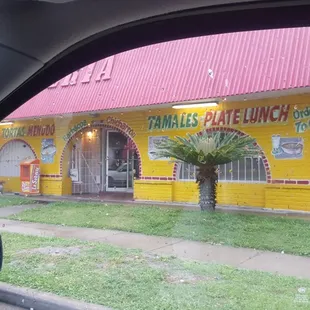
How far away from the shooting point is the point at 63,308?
4.59 m

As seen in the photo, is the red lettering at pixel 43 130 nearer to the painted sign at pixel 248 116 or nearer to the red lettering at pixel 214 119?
the painted sign at pixel 248 116

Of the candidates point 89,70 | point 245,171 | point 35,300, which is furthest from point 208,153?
point 35,300

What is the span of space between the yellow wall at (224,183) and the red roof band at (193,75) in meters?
1.03

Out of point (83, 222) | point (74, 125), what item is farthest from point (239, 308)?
point (74, 125)

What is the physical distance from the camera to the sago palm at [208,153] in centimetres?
935

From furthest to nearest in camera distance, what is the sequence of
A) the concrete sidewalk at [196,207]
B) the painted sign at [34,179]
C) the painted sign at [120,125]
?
the painted sign at [34,179] < the painted sign at [120,125] < the concrete sidewalk at [196,207]

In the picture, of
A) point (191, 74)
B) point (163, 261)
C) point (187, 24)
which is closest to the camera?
point (187, 24)

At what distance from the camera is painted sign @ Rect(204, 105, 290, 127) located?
10.8 metres

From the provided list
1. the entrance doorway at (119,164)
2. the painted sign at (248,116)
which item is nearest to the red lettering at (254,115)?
the painted sign at (248,116)

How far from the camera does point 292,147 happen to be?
1070 cm

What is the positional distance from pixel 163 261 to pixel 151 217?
3664mm

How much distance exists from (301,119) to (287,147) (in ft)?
2.56

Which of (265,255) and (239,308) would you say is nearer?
(239,308)

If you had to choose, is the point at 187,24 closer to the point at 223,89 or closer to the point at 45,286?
the point at 45,286
